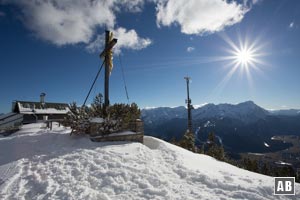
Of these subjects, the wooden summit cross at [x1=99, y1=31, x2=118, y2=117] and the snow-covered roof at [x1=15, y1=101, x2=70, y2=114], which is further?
the snow-covered roof at [x1=15, y1=101, x2=70, y2=114]

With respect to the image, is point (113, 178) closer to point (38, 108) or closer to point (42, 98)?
point (38, 108)

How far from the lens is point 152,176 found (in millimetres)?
5766

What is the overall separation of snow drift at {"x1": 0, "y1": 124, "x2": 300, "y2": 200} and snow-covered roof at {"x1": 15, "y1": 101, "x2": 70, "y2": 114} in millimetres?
→ 31031

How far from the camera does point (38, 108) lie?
37.4 metres

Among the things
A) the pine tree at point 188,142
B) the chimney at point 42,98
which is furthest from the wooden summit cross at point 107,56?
the chimney at point 42,98

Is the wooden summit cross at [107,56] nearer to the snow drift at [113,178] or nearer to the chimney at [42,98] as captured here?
the snow drift at [113,178]

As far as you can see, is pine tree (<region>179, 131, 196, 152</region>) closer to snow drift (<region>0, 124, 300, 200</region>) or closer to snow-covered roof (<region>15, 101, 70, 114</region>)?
snow drift (<region>0, 124, 300, 200</region>)

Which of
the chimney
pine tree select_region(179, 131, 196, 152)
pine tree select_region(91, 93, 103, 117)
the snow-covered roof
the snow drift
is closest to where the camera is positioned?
the snow drift

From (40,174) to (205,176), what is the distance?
508 centimetres

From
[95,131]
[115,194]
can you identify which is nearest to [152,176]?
[115,194]

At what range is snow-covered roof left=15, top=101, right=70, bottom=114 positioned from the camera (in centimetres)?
3562

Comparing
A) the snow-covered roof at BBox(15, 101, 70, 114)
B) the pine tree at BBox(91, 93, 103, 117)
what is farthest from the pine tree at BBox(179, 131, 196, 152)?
the snow-covered roof at BBox(15, 101, 70, 114)

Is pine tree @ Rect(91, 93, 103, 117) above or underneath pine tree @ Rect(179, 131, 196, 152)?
above

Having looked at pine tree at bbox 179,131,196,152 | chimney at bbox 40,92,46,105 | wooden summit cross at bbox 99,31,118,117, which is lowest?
pine tree at bbox 179,131,196,152
